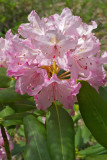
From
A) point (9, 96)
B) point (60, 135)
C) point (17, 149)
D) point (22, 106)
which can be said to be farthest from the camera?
point (17, 149)

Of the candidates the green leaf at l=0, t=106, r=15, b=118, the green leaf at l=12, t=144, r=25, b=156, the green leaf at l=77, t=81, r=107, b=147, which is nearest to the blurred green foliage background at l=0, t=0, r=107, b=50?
the green leaf at l=12, t=144, r=25, b=156

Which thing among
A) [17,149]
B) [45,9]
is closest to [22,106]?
[17,149]

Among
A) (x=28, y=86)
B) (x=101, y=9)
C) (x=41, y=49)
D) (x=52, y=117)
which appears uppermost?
(x=101, y=9)

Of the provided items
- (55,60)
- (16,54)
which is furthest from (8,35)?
(55,60)

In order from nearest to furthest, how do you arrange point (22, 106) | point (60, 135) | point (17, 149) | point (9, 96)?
point (60, 135)
point (9, 96)
point (22, 106)
point (17, 149)

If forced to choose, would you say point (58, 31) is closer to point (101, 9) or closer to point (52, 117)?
point (52, 117)

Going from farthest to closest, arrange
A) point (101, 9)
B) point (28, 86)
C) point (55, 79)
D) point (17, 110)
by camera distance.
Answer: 1. point (101, 9)
2. point (17, 110)
3. point (28, 86)
4. point (55, 79)

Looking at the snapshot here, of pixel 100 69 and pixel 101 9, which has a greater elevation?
pixel 101 9

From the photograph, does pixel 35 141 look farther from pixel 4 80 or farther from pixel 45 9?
pixel 45 9
